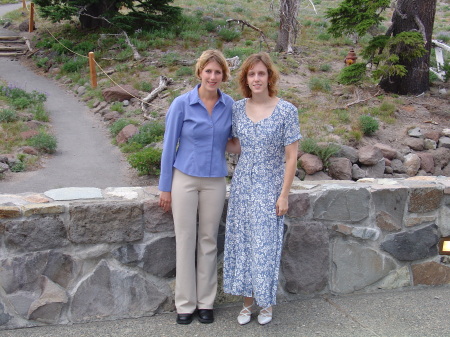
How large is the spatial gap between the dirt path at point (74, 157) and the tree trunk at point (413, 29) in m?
5.55

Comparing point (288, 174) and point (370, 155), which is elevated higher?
point (288, 174)

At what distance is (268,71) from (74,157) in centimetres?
632

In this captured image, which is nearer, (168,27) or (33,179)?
(33,179)

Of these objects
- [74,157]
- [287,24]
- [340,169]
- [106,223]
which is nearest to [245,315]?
[106,223]

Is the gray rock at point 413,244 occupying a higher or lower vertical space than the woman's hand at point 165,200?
lower

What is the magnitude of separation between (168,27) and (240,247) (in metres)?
13.3

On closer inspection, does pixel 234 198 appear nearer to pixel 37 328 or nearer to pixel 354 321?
pixel 354 321

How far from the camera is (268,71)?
3.41 m

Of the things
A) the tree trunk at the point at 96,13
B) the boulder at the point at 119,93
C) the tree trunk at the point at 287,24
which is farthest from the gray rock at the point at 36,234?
the tree trunk at the point at 96,13

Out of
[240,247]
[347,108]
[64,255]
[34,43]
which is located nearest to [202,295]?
[240,247]

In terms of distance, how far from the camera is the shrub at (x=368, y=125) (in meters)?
8.76

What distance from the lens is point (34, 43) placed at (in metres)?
18.2

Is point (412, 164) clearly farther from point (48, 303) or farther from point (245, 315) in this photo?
point (48, 303)

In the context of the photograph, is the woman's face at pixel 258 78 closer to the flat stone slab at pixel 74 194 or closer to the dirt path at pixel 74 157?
the flat stone slab at pixel 74 194
